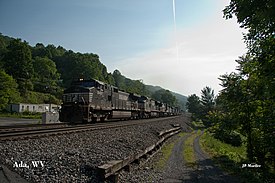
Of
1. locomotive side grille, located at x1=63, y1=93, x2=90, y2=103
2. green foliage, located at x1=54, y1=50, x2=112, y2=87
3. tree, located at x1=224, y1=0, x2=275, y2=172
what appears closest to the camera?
tree, located at x1=224, y1=0, x2=275, y2=172

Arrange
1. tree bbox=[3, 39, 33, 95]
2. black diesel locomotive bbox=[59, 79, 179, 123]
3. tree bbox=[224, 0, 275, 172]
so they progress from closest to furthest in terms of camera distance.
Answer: tree bbox=[224, 0, 275, 172] → black diesel locomotive bbox=[59, 79, 179, 123] → tree bbox=[3, 39, 33, 95]

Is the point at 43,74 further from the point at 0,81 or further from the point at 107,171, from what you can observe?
the point at 107,171

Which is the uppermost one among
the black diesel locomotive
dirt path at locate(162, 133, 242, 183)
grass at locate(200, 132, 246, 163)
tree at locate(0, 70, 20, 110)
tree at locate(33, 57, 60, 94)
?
tree at locate(33, 57, 60, 94)

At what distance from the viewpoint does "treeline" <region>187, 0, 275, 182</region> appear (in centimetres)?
910

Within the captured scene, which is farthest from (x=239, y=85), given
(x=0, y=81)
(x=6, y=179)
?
(x=0, y=81)

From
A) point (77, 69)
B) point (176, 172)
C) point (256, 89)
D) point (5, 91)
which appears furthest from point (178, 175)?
point (77, 69)

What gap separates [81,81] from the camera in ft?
82.0

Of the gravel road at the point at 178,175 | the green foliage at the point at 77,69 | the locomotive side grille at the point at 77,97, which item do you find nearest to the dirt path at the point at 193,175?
the gravel road at the point at 178,175

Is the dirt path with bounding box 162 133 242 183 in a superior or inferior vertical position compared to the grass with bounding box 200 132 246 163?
superior

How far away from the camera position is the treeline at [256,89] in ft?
29.9

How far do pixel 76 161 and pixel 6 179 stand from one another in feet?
7.81

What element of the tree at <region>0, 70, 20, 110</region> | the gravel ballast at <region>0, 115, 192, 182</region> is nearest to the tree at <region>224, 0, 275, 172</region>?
the gravel ballast at <region>0, 115, 192, 182</region>

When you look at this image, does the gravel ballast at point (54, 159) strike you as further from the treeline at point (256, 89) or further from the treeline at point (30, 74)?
the treeline at point (30, 74)

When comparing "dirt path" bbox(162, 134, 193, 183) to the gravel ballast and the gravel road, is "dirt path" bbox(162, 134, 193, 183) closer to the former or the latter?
the gravel road
